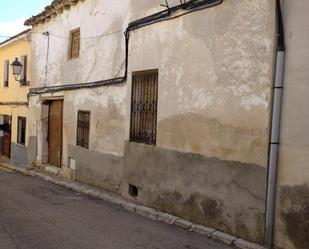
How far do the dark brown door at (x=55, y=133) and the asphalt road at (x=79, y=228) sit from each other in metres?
3.93

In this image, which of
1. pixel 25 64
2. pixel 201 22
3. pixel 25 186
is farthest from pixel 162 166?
pixel 25 64

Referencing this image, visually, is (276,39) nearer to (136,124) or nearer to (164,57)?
(164,57)

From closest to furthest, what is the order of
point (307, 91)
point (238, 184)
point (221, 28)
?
point (307, 91) → point (238, 184) → point (221, 28)

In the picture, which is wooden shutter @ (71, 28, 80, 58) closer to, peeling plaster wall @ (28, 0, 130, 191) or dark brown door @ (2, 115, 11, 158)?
peeling plaster wall @ (28, 0, 130, 191)

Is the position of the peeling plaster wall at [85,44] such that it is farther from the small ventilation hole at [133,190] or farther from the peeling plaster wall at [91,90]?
the small ventilation hole at [133,190]

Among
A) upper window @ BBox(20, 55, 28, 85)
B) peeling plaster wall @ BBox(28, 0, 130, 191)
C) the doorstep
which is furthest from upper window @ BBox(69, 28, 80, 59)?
upper window @ BBox(20, 55, 28, 85)

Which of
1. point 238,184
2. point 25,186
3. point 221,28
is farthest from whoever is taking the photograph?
point 25,186

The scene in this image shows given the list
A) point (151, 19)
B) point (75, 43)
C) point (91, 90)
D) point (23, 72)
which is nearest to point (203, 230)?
point (151, 19)

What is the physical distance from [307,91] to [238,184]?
1.67 meters

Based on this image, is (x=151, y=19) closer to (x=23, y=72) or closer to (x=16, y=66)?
(x=16, y=66)

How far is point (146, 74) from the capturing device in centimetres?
909

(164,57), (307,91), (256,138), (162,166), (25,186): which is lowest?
(25,186)

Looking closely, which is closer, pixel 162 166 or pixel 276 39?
pixel 276 39

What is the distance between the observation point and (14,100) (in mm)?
18797
